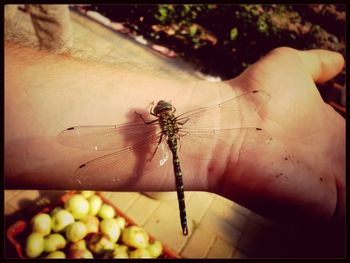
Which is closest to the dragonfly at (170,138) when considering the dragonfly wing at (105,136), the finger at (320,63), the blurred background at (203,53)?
the dragonfly wing at (105,136)

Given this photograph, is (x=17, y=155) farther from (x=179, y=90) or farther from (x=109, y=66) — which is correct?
(x=179, y=90)

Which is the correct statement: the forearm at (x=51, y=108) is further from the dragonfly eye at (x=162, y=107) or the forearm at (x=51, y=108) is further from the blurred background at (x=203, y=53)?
the blurred background at (x=203, y=53)

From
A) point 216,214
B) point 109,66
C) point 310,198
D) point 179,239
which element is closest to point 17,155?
point 109,66

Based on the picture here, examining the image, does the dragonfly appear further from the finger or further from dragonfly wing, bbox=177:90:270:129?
the finger

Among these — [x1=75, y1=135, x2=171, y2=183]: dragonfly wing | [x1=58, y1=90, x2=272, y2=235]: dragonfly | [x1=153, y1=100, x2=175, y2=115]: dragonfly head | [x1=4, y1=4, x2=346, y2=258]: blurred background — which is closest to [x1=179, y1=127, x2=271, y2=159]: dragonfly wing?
[x1=58, y1=90, x2=272, y2=235]: dragonfly

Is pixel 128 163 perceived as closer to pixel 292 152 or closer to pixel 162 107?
pixel 162 107
